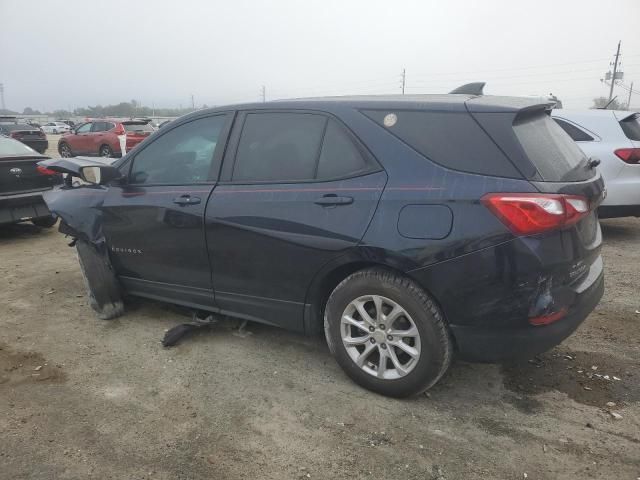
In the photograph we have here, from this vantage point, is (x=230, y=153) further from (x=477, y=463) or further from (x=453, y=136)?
(x=477, y=463)

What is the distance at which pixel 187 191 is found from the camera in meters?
3.49

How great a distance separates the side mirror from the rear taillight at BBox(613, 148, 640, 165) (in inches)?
216

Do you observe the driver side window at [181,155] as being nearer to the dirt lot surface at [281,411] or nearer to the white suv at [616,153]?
the dirt lot surface at [281,411]

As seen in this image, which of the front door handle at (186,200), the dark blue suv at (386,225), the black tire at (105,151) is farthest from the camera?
the black tire at (105,151)

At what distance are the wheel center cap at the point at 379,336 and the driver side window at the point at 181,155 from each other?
1578 mm

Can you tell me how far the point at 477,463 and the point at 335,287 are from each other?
122 cm

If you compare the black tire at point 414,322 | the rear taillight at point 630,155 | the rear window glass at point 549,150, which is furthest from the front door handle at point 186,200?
the rear taillight at point 630,155

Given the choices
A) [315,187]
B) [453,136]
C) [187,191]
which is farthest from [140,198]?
[453,136]

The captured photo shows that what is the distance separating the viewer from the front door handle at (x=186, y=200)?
341cm

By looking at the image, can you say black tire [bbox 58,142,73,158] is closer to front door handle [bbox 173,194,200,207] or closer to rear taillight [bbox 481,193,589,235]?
front door handle [bbox 173,194,200,207]

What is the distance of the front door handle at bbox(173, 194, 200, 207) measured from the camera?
3414mm

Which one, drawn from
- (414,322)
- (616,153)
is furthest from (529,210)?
(616,153)

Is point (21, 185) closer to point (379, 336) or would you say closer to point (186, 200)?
point (186, 200)

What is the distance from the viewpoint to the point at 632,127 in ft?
19.5
